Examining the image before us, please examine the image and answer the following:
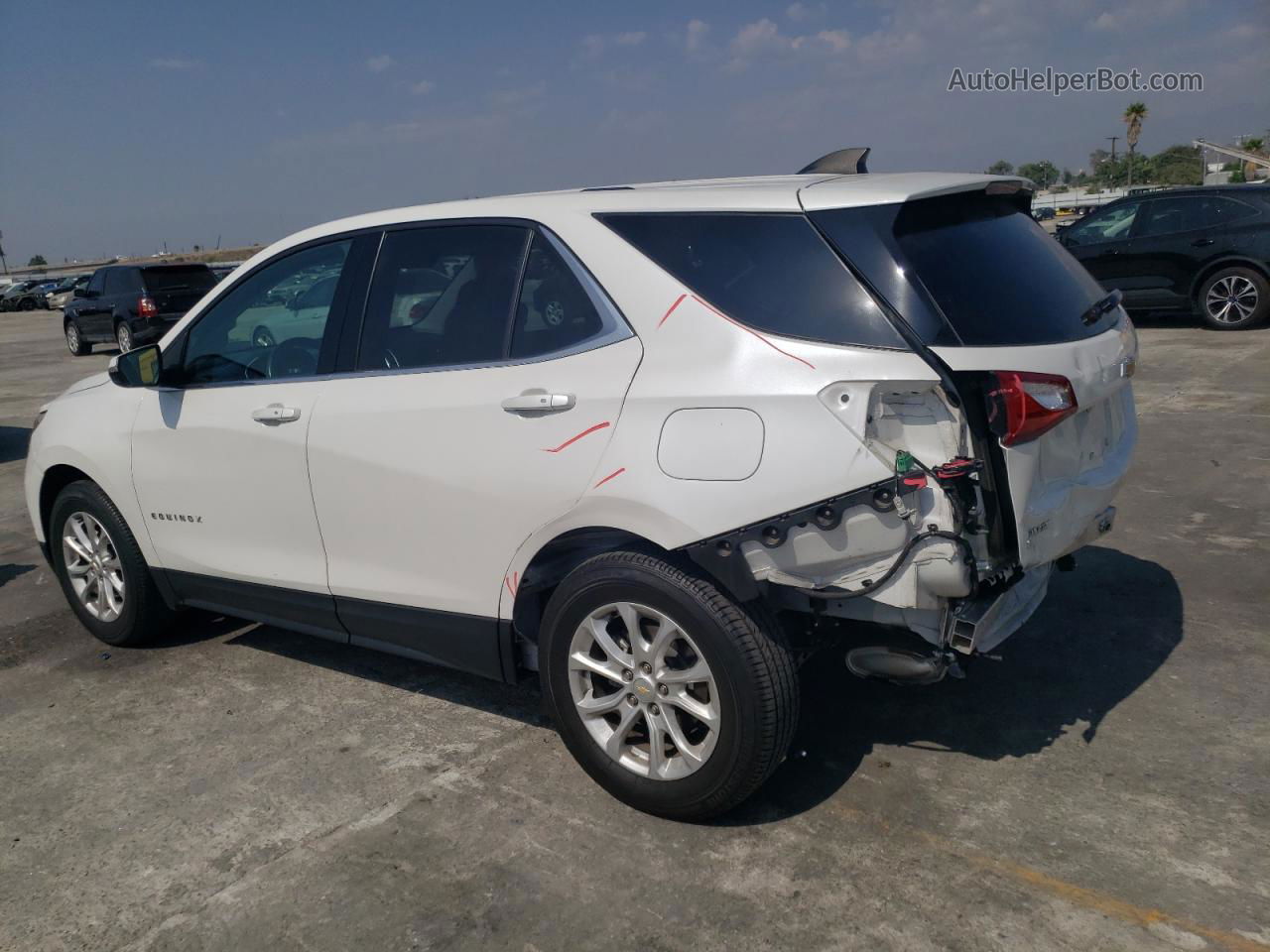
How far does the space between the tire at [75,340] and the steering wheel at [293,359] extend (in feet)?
63.0

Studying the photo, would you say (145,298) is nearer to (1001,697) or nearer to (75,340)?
(75,340)

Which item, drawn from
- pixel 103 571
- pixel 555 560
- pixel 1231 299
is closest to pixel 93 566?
pixel 103 571

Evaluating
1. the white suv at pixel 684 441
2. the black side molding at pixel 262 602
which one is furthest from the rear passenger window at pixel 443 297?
the black side molding at pixel 262 602

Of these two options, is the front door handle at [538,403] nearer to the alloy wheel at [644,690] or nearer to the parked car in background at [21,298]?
the alloy wheel at [644,690]

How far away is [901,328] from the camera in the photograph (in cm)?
288

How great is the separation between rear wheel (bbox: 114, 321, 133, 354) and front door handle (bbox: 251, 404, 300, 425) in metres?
17.3

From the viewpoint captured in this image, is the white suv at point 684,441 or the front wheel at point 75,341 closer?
the white suv at point 684,441

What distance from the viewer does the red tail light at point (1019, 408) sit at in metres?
2.87

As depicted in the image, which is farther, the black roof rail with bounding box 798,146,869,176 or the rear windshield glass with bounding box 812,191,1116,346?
the black roof rail with bounding box 798,146,869,176

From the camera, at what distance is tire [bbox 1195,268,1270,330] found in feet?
41.1

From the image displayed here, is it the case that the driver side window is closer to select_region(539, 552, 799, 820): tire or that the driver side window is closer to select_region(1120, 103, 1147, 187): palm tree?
select_region(539, 552, 799, 820): tire

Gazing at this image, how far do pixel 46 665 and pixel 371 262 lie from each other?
2552 millimetres

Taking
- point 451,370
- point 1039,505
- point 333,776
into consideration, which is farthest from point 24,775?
point 1039,505

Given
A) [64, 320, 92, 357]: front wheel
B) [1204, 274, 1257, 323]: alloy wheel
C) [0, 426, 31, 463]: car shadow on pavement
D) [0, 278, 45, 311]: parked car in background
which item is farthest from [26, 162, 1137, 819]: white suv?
[0, 278, 45, 311]: parked car in background
